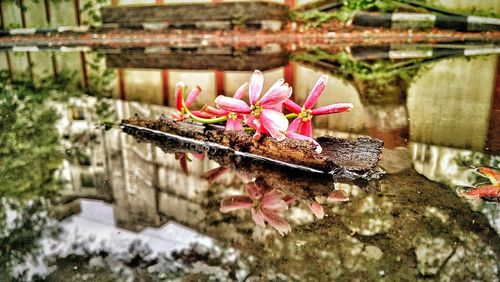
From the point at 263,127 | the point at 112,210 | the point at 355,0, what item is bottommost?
the point at 112,210

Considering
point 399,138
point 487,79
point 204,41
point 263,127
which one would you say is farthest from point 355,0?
point 263,127

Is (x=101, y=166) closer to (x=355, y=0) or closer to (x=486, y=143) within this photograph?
(x=486, y=143)

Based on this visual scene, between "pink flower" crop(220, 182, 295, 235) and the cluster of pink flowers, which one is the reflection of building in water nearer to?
"pink flower" crop(220, 182, 295, 235)

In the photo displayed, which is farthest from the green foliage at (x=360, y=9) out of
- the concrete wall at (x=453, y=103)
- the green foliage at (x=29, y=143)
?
the green foliage at (x=29, y=143)

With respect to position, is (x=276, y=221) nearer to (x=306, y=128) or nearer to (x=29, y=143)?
(x=306, y=128)

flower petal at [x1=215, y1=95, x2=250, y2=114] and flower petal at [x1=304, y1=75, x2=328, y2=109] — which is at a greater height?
flower petal at [x1=304, y1=75, x2=328, y2=109]

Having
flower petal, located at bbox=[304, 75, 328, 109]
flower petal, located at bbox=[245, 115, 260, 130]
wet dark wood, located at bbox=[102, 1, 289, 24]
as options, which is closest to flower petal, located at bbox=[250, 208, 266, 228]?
flower petal, located at bbox=[245, 115, 260, 130]

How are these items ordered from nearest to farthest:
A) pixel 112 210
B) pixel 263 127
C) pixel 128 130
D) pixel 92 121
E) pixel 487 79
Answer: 1. pixel 112 210
2. pixel 263 127
3. pixel 128 130
4. pixel 92 121
5. pixel 487 79
